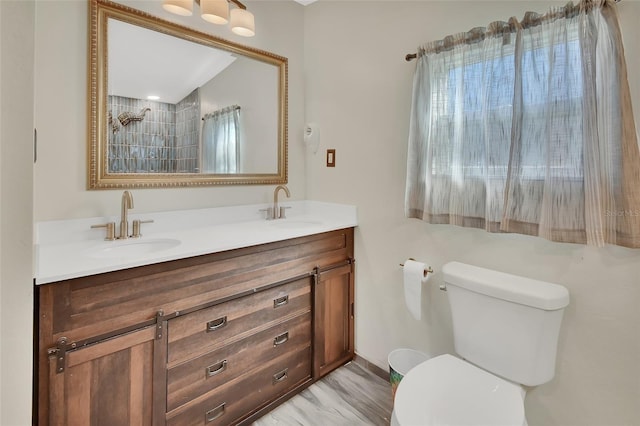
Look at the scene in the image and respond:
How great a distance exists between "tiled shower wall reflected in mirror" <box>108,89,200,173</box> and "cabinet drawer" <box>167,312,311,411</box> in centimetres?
99

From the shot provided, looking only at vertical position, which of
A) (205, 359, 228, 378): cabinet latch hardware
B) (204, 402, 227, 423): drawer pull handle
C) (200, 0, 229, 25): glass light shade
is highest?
(200, 0, 229, 25): glass light shade

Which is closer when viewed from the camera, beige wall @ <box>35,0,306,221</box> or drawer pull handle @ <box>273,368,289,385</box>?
beige wall @ <box>35,0,306,221</box>

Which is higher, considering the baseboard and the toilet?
the toilet

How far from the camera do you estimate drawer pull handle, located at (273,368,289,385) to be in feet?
5.63

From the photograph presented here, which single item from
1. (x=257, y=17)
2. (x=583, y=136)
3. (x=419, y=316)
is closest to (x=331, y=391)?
(x=419, y=316)

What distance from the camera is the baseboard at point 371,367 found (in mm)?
2008

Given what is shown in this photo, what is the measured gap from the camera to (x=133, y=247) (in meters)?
1.54

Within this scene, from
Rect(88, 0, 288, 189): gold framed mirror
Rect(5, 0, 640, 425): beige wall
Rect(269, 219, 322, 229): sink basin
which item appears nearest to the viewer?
Rect(5, 0, 640, 425): beige wall

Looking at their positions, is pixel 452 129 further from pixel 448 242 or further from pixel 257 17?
pixel 257 17

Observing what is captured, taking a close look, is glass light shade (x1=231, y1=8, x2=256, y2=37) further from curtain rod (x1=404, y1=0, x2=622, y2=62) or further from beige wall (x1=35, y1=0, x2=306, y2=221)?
curtain rod (x1=404, y1=0, x2=622, y2=62)

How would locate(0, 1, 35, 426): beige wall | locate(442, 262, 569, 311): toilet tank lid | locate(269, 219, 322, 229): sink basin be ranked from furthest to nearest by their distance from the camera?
1. locate(269, 219, 322, 229): sink basin
2. locate(442, 262, 569, 311): toilet tank lid
3. locate(0, 1, 35, 426): beige wall

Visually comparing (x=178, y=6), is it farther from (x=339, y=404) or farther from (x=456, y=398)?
(x=339, y=404)

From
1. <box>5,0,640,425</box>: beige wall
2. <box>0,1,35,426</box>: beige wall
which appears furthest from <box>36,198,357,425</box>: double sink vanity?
<box>0,1,35,426</box>: beige wall

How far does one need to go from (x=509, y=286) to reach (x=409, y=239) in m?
0.61
